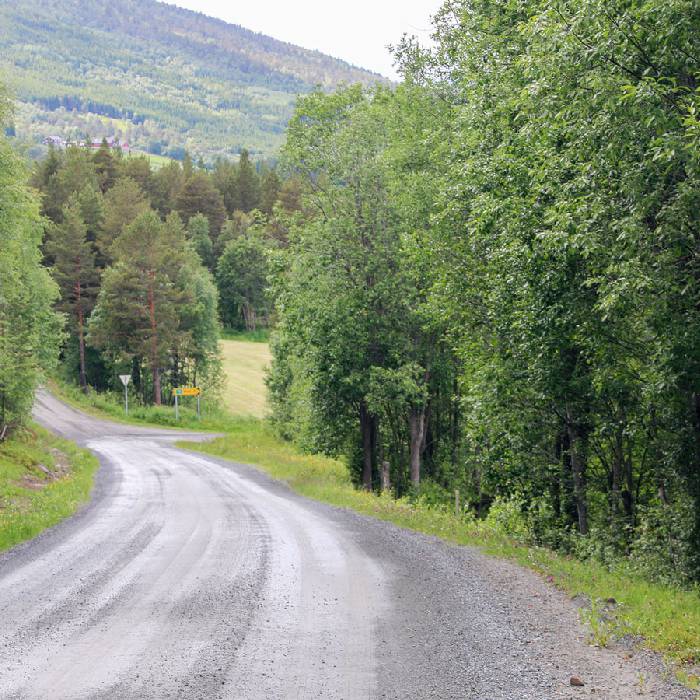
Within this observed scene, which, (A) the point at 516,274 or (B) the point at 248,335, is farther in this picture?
(B) the point at 248,335

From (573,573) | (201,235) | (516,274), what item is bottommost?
(573,573)

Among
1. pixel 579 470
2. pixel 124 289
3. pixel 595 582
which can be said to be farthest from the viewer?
pixel 124 289

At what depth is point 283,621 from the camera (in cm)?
841

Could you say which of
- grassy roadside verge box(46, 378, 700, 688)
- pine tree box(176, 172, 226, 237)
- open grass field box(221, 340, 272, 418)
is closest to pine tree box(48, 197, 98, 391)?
open grass field box(221, 340, 272, 418)

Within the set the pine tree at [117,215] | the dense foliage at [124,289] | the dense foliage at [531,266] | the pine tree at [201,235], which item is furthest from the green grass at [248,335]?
the dense foliage at [531,266]

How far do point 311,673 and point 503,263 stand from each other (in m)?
9.47

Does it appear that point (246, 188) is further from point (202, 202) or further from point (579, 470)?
point (579, 470)

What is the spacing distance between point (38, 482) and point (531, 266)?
18007 millimetres

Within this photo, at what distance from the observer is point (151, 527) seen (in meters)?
15.5

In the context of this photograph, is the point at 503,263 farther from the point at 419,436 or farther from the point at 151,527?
the point at 419,436

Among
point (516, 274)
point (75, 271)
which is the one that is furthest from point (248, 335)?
point (516, 274)

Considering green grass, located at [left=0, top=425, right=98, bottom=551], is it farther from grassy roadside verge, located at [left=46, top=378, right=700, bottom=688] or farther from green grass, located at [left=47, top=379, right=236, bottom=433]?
green grass, located at [left=47, top=379, right=236, bottom=433]

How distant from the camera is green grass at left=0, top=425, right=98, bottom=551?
15.3 metres

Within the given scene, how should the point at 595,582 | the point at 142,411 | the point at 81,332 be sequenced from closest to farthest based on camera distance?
the point at 595,582 → the point at 142,411 → the point at 81,332
